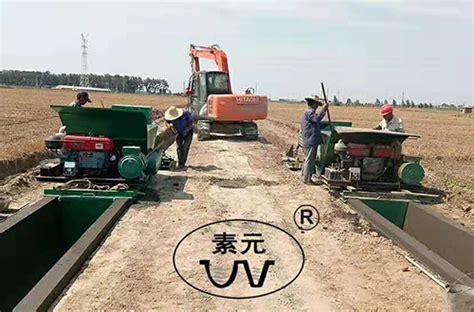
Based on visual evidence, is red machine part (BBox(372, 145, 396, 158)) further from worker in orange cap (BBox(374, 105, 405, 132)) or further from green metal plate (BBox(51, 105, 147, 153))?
green metal plate (BBox(51, 105, 147, 153))

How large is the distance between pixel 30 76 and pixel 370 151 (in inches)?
5492

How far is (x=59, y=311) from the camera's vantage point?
14.6 feet

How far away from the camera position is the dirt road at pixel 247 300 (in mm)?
4844

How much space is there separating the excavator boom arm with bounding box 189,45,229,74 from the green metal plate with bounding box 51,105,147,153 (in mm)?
11658

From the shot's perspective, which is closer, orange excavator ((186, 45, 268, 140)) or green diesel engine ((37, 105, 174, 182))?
green diesel engine ((37, 105, 174, 182))

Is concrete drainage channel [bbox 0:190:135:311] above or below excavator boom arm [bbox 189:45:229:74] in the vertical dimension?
below

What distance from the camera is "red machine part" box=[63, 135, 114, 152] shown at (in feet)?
29.6

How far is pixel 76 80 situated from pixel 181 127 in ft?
409

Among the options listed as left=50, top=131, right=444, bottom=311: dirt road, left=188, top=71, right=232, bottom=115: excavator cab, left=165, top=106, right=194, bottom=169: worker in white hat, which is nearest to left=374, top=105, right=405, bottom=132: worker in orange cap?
left=50, top=131, right=444, bottom=311: dirt road

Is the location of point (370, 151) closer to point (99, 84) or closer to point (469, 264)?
point (469, 264)

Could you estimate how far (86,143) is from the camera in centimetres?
905

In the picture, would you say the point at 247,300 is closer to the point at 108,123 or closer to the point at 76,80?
the point at 108,123

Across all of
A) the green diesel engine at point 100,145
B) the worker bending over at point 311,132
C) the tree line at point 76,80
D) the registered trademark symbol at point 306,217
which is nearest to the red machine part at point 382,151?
the worker bending over at point 311,132

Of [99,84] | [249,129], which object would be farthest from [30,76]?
[249,129]
